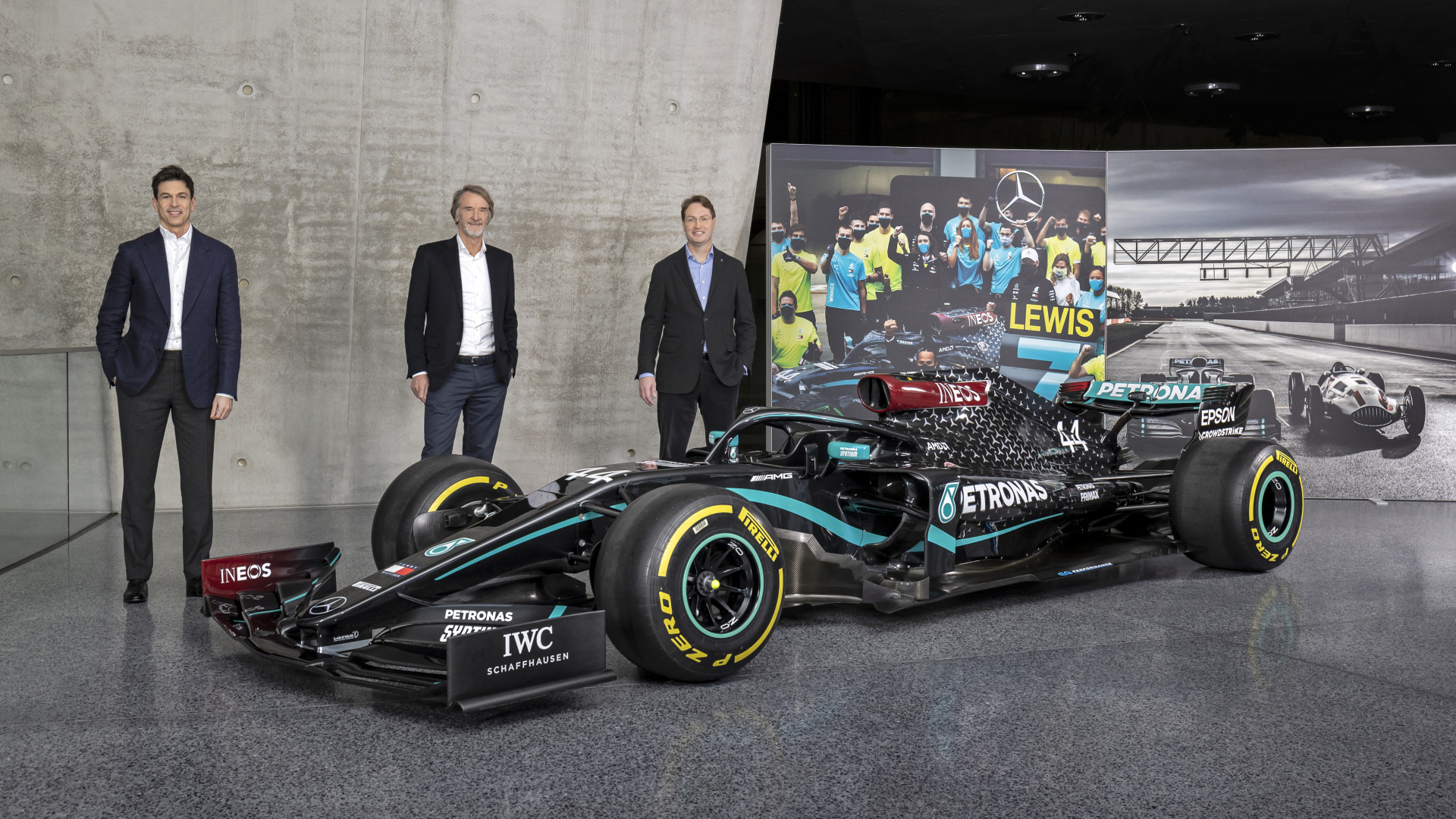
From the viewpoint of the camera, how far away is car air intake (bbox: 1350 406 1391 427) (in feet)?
24.1

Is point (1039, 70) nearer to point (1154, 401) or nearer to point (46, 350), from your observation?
point (1154, 401)

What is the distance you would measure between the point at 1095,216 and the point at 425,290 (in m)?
4.53

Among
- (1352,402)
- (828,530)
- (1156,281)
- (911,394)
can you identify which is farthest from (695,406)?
(1352,402)

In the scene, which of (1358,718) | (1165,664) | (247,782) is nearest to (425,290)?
(247,782)

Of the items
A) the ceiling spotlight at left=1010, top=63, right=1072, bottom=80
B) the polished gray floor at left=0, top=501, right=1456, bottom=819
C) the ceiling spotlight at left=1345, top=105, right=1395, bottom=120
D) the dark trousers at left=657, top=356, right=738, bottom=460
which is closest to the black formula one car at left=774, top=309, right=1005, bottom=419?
the dark trousers at left=657, top=356, right=738, bottom=460

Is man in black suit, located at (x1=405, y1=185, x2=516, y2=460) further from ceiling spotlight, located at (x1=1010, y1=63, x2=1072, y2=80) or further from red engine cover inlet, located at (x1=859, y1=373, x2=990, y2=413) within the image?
ceiling spotlight, located at (x1=1010, y1=63, x2=1072, y2=80)

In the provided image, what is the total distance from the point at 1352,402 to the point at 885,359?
2.98 meters

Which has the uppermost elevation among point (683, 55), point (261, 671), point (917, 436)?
point (683, 55)

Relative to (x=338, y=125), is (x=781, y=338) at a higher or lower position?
lower

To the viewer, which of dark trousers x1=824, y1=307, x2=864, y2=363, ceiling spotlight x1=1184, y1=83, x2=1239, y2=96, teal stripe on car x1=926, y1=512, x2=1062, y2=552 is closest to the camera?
teal stripe on car x1=926, y1=512, x2=1062, y2=552

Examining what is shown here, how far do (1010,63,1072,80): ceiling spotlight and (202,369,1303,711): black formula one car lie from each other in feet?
22.6

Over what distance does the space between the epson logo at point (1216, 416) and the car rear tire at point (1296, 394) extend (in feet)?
7.42

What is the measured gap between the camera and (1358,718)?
310 cm

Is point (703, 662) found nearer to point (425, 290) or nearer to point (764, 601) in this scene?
point (764, 601)
